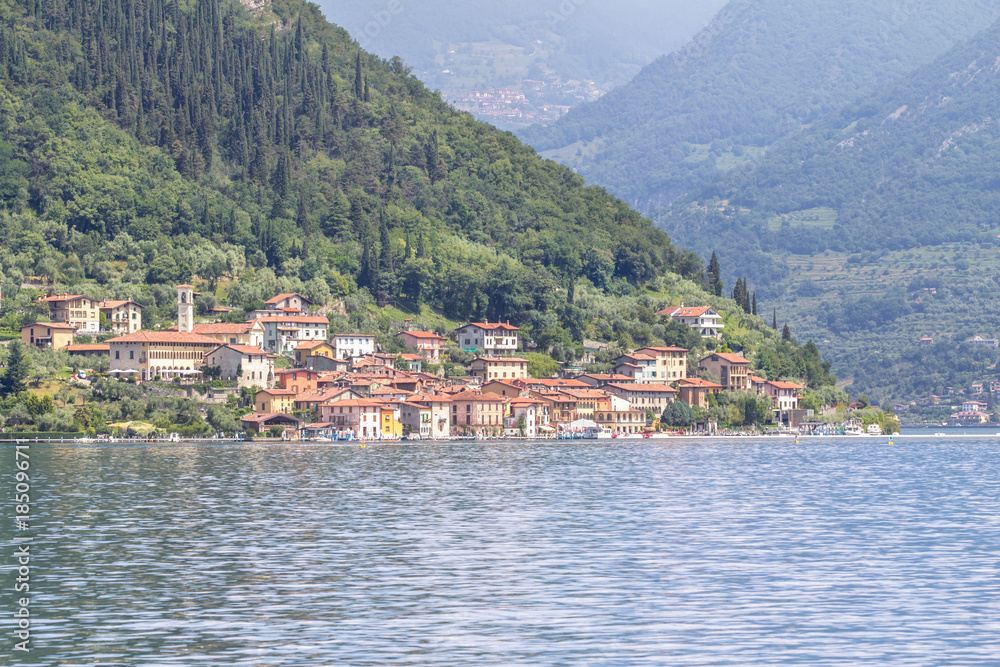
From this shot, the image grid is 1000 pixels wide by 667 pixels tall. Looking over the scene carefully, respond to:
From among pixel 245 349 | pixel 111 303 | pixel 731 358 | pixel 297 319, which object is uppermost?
pixel 111 303

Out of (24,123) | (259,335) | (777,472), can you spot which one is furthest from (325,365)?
(777,472)

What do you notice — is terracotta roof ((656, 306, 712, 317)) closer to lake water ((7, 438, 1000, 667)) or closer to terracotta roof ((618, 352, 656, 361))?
terracotta roof ((618, 352, 656, 361))

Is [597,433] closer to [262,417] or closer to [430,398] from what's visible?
[430,398]

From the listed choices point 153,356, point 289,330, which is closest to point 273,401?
point 153,356

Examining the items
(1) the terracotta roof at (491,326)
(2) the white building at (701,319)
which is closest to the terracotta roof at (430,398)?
(1) the terracotta roof at (491,326)

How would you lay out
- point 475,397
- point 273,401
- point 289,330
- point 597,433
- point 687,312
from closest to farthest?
1. point 273,401
2. point 475,397
3. point 597,433
4. point 289,330
5. point 687,312

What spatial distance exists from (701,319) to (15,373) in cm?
9883

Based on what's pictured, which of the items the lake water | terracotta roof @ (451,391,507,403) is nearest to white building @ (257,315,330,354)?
terracotta roof @ (451,391,507,403)

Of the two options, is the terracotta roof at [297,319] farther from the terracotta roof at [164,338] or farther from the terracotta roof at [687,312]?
the terracotta roof at [687,312]

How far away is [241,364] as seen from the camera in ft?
488

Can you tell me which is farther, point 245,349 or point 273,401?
point 245,349

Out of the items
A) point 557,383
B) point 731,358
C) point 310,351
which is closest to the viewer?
point 310,351

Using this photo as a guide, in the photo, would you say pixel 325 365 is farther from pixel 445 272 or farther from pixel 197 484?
pixel 197 484

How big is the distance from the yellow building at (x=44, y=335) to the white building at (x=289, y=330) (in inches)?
881
